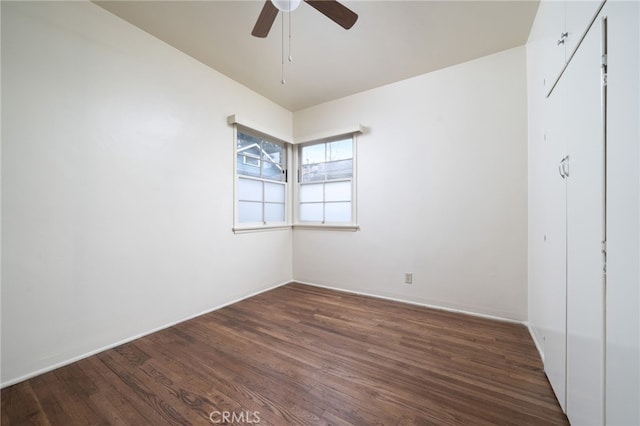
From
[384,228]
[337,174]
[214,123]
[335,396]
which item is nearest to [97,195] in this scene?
[214,123]

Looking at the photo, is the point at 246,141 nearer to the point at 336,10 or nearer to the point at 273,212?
the point at 273,212

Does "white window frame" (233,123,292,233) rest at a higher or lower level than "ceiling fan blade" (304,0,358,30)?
lower

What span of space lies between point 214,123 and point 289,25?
1.29 metres

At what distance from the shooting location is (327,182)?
3.52 m

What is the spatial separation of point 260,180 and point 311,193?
81 centimetres

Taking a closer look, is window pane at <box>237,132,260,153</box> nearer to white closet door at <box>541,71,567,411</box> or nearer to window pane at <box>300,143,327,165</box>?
window pane at <box>300,143,327,165</box>

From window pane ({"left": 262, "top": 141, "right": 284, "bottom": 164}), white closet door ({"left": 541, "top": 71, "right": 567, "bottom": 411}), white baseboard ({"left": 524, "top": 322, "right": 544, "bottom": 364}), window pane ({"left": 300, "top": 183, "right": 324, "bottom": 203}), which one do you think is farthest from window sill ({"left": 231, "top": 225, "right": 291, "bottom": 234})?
white baseboard ({"left": 524, "top": 322, "right": 544, "bottom": 364})

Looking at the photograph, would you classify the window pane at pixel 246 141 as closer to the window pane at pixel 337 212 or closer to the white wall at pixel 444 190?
the white wall at pixel 444 190

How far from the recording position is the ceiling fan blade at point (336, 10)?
1504 mm

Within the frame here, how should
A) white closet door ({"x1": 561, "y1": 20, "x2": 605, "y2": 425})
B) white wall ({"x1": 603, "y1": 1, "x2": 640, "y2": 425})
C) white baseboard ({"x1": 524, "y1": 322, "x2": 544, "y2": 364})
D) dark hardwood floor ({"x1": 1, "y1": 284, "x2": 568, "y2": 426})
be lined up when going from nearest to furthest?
1. white wall ({"x1": 603, "y1": 1, "x2": 640, "y2": 425})
2. white closet door ({"x1": 561, "y1": 20, "x2": 605, "y2": 425})
3. dark hardwood floor ({"x1": 1, "y1": 284, "x2": 568, "y2": 426})
4. white baseboard ({"x1": 524, "y1": 322, "x2": 544, "y2": 364})

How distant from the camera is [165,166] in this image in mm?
2258

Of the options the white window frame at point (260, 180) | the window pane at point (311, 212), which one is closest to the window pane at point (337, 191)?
the window pane at point (311, 212)

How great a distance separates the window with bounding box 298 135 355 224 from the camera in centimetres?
336

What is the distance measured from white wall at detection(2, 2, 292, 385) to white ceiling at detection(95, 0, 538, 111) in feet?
0.93
